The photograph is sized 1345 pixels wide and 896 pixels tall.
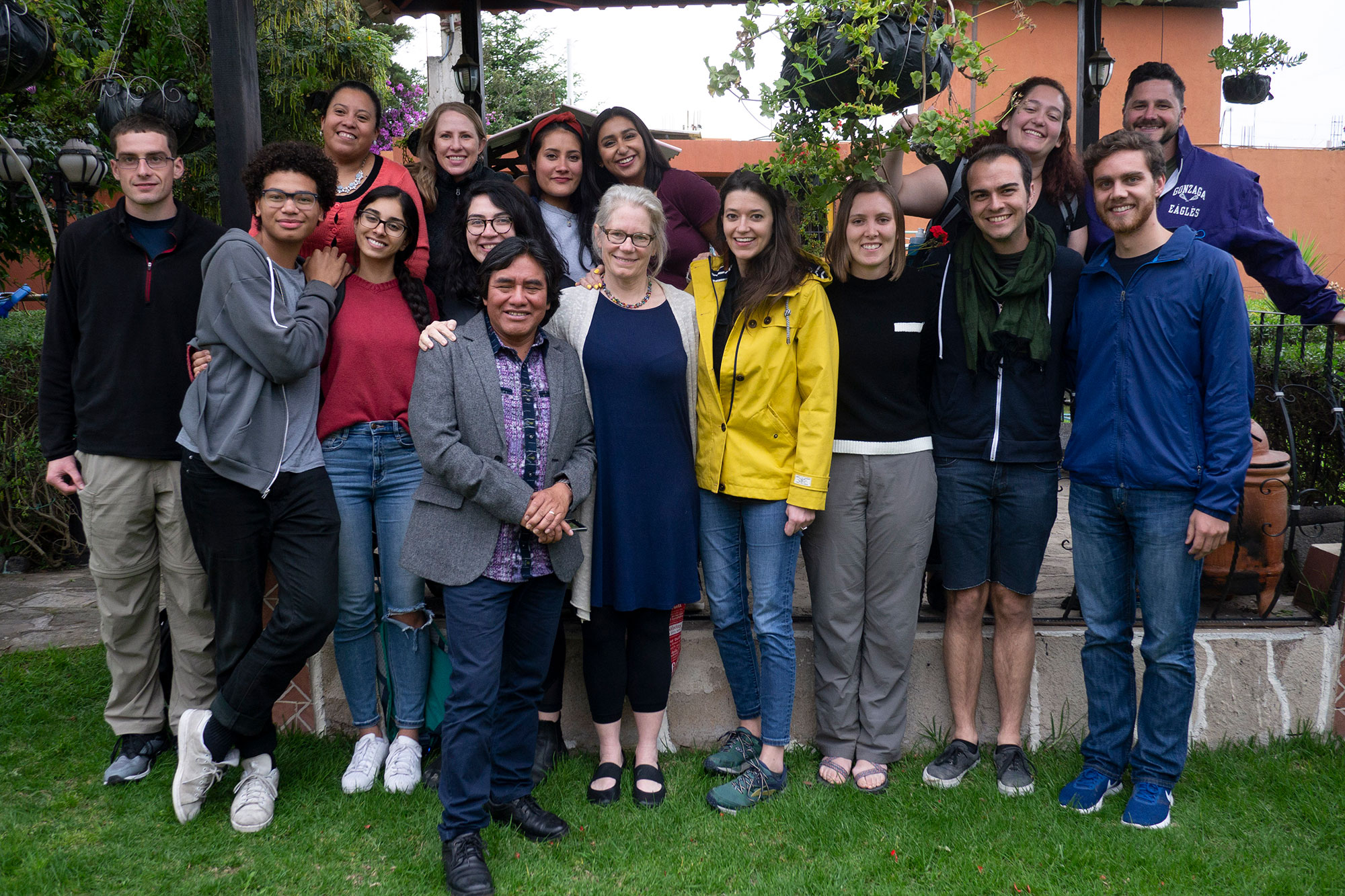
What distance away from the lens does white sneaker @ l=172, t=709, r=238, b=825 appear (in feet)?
9.82

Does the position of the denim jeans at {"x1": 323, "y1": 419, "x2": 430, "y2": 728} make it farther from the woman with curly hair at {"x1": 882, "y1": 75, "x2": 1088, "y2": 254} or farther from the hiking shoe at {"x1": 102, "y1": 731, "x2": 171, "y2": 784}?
the woman with curly hair at {"x1": 882, "y1": 75, "x2": 1088, "y2": 254}

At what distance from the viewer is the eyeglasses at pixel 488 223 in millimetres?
3148

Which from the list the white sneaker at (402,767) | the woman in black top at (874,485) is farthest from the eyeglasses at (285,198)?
the white sneaker at (402,767)

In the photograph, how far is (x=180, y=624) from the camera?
3326 millimetres

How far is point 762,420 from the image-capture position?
3105 mm

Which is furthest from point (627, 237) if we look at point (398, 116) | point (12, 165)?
point (398, 116)

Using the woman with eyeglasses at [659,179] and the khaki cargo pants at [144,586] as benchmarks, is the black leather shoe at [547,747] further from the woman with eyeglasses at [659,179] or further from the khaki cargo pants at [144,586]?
the woman with eyeglasses at [659,179]

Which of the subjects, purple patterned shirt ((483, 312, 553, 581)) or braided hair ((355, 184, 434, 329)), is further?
braided hair ((355, 184, 434, 329))

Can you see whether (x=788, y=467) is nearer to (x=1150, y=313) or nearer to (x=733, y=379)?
(x=733, y=379)

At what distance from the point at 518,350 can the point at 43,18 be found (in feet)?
9.55

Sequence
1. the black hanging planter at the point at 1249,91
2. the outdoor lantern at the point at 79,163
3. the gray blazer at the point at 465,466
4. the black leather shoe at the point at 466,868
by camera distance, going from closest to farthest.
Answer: the black leather shoe at the point at 466,868 → the gray blazer at the point at 465,466 → the outdoor lantern at the point at 79,163 → the black hanging planter at the point at 1249,91

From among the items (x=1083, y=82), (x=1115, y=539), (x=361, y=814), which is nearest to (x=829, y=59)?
(x=1115, y=539)

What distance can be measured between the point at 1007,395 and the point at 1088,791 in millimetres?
1396

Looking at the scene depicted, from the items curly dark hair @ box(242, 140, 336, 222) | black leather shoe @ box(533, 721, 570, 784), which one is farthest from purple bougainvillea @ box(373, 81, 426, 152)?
black leather shoe @ box(533, 721, 570, 784)
